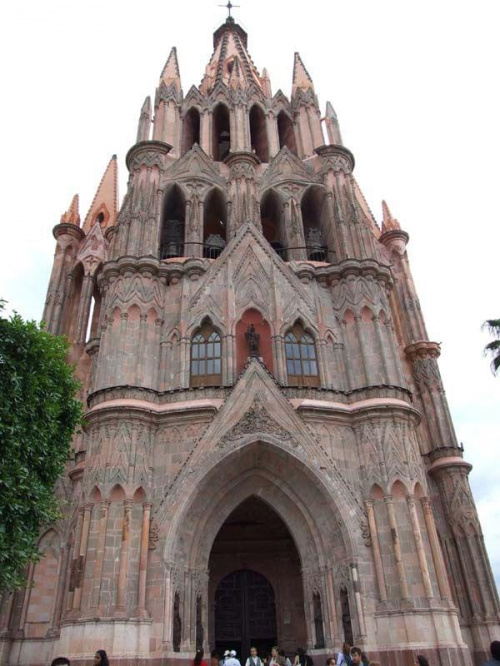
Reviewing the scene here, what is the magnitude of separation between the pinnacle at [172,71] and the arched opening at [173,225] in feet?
30.6

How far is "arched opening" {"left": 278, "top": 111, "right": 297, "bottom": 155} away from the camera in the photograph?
32.6 metres

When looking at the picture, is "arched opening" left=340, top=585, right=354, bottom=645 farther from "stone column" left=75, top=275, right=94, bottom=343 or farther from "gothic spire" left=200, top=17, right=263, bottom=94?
"gothic spire" left=200, top=17, right=263, bottom=94

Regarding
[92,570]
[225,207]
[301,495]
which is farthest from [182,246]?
[92,570]

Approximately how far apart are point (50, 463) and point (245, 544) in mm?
9429

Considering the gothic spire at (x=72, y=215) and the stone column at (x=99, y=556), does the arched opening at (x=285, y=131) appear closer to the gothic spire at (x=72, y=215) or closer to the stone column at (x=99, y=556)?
the gothic spire at (x=72, y=215)

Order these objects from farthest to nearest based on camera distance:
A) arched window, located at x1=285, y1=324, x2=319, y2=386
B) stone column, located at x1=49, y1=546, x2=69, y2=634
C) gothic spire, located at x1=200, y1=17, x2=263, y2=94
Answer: gothic spire, located at x1=200, y1=17, x2=263, y2=94 → arched window, located at x1=285, y1=324, x2=319, y2=386 → stone column, located at x1=49, y1=546, x2=69, y2=634

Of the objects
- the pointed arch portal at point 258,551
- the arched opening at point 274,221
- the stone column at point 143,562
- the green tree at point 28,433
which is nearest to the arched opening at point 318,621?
the pointed arch portal at point 258,551

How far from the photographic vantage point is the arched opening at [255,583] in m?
20.1

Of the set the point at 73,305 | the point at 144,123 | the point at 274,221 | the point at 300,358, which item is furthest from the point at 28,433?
the point at 144,123

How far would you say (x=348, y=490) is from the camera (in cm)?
1786

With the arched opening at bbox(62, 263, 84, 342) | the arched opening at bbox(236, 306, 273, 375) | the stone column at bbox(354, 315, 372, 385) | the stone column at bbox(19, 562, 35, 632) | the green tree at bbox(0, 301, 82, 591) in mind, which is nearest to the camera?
the green tree at bbox(0, 301, 82, 591)

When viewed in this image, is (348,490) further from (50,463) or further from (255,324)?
(50,463)

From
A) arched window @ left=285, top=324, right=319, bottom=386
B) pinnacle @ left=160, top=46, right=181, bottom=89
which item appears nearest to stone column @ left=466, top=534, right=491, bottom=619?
arched window @ left=285, top=324, right=319, bottom=386

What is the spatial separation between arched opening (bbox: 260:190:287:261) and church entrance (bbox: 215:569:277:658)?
13.6 meters
